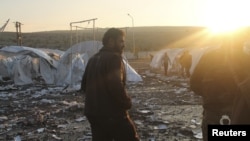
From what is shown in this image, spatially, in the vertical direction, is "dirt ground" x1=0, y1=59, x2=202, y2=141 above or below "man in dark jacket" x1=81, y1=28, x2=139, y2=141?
below

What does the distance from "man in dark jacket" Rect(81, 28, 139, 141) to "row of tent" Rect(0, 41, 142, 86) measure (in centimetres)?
1574

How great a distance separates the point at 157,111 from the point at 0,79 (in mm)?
15371

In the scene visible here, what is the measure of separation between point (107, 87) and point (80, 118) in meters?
6.50

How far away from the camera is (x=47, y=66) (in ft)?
82.0

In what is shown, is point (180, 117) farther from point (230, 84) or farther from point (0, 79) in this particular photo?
point (0, 79)

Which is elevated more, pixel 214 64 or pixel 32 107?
pixel 214 64

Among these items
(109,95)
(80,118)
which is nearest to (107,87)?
(109,95)

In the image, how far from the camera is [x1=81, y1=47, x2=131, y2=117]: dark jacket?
4.43 meters

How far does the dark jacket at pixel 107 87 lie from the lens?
4.43m

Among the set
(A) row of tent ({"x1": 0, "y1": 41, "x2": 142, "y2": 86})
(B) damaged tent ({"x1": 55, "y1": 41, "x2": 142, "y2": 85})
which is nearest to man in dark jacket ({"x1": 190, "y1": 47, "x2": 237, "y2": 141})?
(A) row of tent ({"x1": 0, "y1": 41, "x2": 142, "y2": 86})

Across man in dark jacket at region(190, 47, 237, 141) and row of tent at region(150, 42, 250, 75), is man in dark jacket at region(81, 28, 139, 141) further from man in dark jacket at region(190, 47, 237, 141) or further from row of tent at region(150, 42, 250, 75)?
row of tent at region(150, 42, 250, 75)

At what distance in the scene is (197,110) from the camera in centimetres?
1163

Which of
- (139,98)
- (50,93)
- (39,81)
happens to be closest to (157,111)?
(139,98)

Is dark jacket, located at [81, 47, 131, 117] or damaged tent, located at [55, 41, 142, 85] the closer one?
dark jacket, located at [81, 47, 131, 117]
